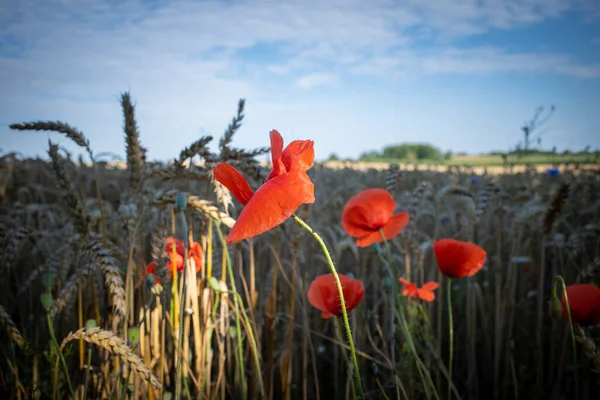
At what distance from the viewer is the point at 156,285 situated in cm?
126

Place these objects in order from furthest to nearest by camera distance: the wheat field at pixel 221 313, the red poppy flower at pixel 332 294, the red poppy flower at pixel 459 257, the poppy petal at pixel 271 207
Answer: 1. the red poppy flower at pixel 459 257
2. the wheat field at pixel 221 313
3. the red poppy flower at pixel 332 294
4. the poppy petal at pixel 271 207

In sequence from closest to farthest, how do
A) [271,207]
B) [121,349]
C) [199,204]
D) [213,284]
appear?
1. [271,207]
2. [121,349]
3. [199,204]
4. [213,284]

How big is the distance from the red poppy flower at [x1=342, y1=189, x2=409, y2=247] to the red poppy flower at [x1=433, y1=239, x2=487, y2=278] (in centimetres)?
14

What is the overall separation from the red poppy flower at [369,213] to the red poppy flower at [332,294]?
0.75ft

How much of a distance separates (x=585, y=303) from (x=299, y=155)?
112 cm

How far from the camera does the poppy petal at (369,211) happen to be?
4.36 feet

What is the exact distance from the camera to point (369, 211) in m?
1.34

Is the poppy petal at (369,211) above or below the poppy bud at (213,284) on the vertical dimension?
above

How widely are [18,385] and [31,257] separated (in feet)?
4.24

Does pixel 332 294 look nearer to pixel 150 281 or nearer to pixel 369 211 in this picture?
pixel 369 211

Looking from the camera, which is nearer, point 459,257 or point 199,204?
point 199,204

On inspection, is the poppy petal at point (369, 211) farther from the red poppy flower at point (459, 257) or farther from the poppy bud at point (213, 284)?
the poppy bud at point (213, 284)

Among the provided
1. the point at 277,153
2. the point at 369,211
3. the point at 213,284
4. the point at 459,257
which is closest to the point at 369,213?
the point at 369,211

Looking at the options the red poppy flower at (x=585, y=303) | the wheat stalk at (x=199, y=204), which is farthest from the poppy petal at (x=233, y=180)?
the red poppy flower at (x=585, y=303)
